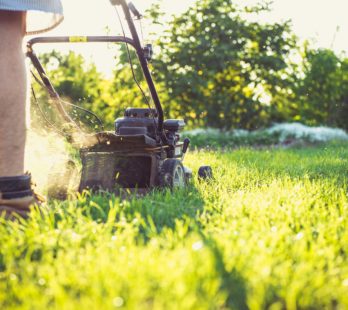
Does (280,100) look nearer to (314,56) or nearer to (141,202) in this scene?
(314,56)

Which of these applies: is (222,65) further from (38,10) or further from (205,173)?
(38,10)

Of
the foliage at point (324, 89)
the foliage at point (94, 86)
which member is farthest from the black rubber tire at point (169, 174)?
the foliage at point (324, 89)

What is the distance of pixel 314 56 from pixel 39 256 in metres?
10.1

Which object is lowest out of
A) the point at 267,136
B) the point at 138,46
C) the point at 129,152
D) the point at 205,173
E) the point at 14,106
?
the point at 267,136

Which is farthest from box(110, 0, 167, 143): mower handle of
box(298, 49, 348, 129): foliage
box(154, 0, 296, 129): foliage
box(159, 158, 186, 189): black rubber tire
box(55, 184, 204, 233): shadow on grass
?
box(298, 49, 348, 129): foliage

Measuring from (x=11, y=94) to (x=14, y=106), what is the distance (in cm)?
5

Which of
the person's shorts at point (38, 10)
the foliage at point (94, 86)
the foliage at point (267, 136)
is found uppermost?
the person's shorts at point (38, 10)

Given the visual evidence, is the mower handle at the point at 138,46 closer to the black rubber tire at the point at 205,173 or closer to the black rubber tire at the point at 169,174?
the black rubber tire at the point at 169,174

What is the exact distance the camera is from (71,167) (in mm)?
3260

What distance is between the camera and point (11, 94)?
220cm

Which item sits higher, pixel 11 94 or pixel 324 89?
pixel 11 94

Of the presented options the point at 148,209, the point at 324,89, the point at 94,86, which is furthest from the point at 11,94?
the point at 94,86

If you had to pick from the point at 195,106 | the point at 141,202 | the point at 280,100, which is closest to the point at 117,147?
the point at 141,202

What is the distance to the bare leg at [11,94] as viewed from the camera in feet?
7.16
